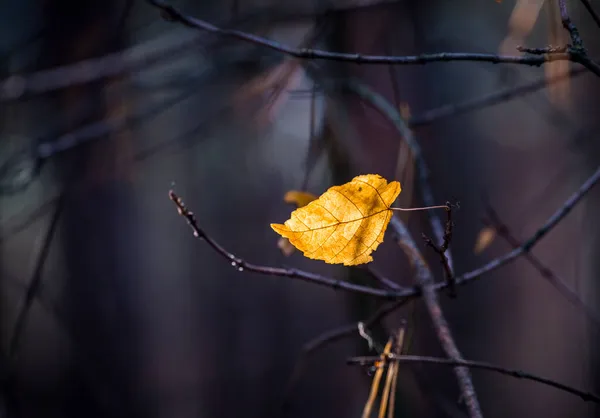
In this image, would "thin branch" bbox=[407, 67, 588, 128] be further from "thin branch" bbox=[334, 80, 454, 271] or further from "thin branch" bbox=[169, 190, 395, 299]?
"thin branch" bbox=[169, 190, 395, 299]

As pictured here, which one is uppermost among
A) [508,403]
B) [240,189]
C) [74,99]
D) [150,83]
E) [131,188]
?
[240,189]

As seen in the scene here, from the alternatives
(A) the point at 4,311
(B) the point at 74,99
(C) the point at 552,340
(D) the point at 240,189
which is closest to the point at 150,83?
(B) the point at 74,99

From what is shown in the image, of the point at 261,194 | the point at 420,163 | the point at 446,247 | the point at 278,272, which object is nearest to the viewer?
the point at 446,247

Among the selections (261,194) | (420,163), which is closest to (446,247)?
(420,163)

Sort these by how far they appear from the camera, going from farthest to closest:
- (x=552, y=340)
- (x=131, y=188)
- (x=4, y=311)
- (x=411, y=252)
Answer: (x=131, y=188)
(x=552, y=340)
(x=4, y=311)
(x=411, y=252)

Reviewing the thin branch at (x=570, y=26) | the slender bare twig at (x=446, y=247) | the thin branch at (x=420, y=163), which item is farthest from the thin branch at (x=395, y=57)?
the thin branch at (x=420, y=163)

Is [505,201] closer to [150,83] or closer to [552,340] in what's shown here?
[552,340]

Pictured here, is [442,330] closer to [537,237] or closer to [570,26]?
Answer: [537,237]
